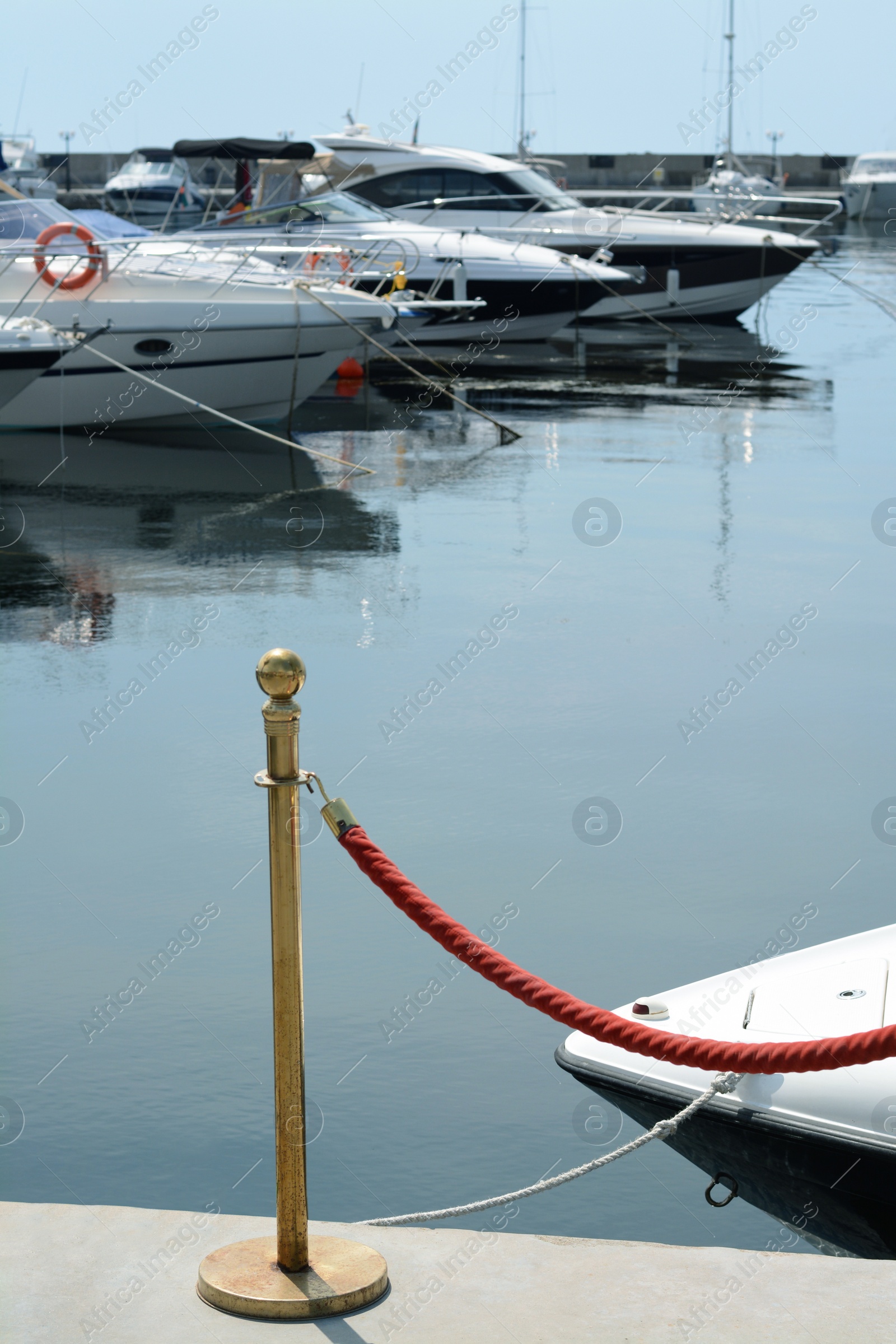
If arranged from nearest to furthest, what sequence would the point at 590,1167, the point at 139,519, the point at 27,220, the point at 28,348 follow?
the point at 590,1167
the point at 139,519
the point at 28,348
the point at 27,220

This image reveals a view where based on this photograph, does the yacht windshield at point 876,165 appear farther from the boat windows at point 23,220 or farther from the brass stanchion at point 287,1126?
the brass stanchion at point 287,1126

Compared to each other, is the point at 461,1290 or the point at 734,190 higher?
the point at 734,190

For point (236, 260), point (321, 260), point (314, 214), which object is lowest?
point (236, 260)

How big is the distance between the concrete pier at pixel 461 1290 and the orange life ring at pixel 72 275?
35.6 ft

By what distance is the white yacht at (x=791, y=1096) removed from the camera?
3.05 meters

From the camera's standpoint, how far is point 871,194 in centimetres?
6612

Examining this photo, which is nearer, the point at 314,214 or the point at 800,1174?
the point at 800,1174

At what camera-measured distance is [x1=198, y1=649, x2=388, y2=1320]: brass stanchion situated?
258 centimetres

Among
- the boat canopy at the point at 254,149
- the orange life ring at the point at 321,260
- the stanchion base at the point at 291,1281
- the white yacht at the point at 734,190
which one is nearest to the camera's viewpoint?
the stanchion base at the point at 291,1281

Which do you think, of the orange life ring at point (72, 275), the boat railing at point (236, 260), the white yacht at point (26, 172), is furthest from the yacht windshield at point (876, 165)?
the orange life ring at point (72, 275)

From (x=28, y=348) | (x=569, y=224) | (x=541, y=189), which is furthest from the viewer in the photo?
(x=541, y=189)

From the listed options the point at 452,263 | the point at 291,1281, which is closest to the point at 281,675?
the point at 291,1281

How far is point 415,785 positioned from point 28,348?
7.31 m

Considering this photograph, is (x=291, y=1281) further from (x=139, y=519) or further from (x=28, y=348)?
(x=28, y=348)
